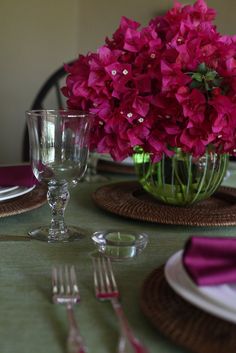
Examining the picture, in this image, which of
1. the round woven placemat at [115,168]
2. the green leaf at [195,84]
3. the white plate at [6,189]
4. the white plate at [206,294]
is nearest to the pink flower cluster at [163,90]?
the green leaf at [195,84]

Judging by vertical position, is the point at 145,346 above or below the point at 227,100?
below

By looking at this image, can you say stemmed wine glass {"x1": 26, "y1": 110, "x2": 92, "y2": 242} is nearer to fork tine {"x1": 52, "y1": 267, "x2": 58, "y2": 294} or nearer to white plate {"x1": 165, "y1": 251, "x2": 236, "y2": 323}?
fork tine {"x1": 52, "y1": 267, "x2": 58, "y2": 294}

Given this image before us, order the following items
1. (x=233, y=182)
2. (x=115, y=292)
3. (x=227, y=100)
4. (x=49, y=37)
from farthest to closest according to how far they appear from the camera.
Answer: (x=49, y=37)
(x=233, y=182)
(x=227, y=100)
(x=115, y=292)

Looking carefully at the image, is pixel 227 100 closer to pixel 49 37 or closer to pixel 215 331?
pixel 215 331

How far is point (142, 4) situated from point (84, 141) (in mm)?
2518

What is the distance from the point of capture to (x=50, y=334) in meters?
0.49

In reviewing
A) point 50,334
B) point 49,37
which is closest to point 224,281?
point 50,334

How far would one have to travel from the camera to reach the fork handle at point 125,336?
0.45 meters

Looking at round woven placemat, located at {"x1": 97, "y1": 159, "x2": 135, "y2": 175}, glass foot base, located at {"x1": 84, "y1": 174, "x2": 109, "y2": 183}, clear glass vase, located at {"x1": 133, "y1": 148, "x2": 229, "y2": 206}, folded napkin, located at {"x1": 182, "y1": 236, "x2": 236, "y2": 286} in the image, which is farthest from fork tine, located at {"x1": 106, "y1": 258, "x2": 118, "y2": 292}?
round woven placemat, located at {"x1": 97, "y1": 159, "x2": 135, "y2": 175}

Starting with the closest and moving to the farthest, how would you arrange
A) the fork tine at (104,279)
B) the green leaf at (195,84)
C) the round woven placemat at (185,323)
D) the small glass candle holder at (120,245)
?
1. the round woven placemat at (185,323)
2. the fork tine at (104,279)
3. the small glass candle holder at (120,245)
4. the green leaf at (195,84)

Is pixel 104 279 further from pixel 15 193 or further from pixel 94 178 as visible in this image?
pixel 94 178

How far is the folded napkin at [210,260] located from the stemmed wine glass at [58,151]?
1.04 ft

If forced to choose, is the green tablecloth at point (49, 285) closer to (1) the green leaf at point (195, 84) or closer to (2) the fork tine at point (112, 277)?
(2) the fork tine at point (112, 277)

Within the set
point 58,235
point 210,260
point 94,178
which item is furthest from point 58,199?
point 94,178
